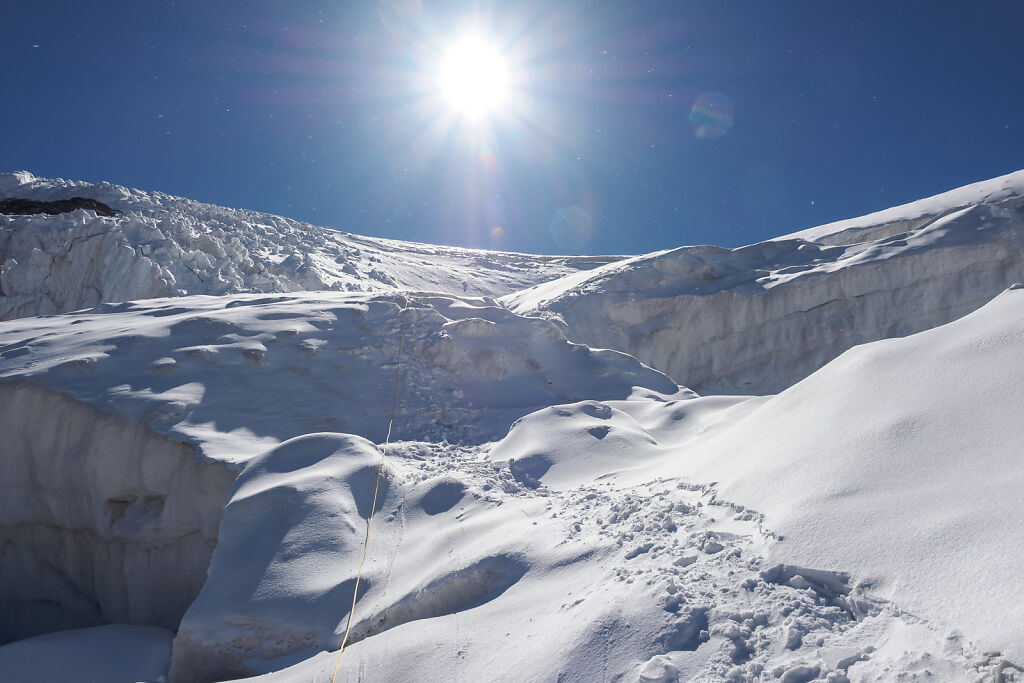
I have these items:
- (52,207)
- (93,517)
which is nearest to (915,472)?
(93,517)

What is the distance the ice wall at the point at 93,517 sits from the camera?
6430 millimetres

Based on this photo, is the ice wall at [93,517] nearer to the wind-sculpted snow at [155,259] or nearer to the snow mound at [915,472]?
the snow mound at [915,472]

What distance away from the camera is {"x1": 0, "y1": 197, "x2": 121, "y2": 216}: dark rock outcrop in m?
23.3

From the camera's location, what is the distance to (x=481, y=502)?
5.27 metres

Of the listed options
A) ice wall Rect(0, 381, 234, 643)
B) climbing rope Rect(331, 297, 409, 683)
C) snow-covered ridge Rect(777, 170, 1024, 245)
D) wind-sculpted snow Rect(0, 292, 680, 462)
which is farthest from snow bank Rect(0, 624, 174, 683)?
snow-covered ridge Rect(777, 170, 1024, 245)

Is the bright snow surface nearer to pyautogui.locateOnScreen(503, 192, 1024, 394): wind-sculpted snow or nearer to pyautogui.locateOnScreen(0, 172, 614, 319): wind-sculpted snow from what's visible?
pyautogui.locateOnScreen(503, 192, 1024, 394): wind-sculpted snow

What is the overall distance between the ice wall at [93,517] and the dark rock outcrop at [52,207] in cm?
1951

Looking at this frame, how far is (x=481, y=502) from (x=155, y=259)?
56.1 ft

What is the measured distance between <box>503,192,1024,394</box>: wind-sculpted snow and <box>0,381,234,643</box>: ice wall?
429 inches

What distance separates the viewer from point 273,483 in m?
5.53

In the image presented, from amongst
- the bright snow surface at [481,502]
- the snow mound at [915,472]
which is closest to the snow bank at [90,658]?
the bright snow surface at [481,502]

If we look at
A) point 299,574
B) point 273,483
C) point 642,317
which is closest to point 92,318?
point 273,483

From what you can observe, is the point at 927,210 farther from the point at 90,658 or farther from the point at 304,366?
the point at 90,658

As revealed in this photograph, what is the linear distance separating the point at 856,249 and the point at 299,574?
19014mm
